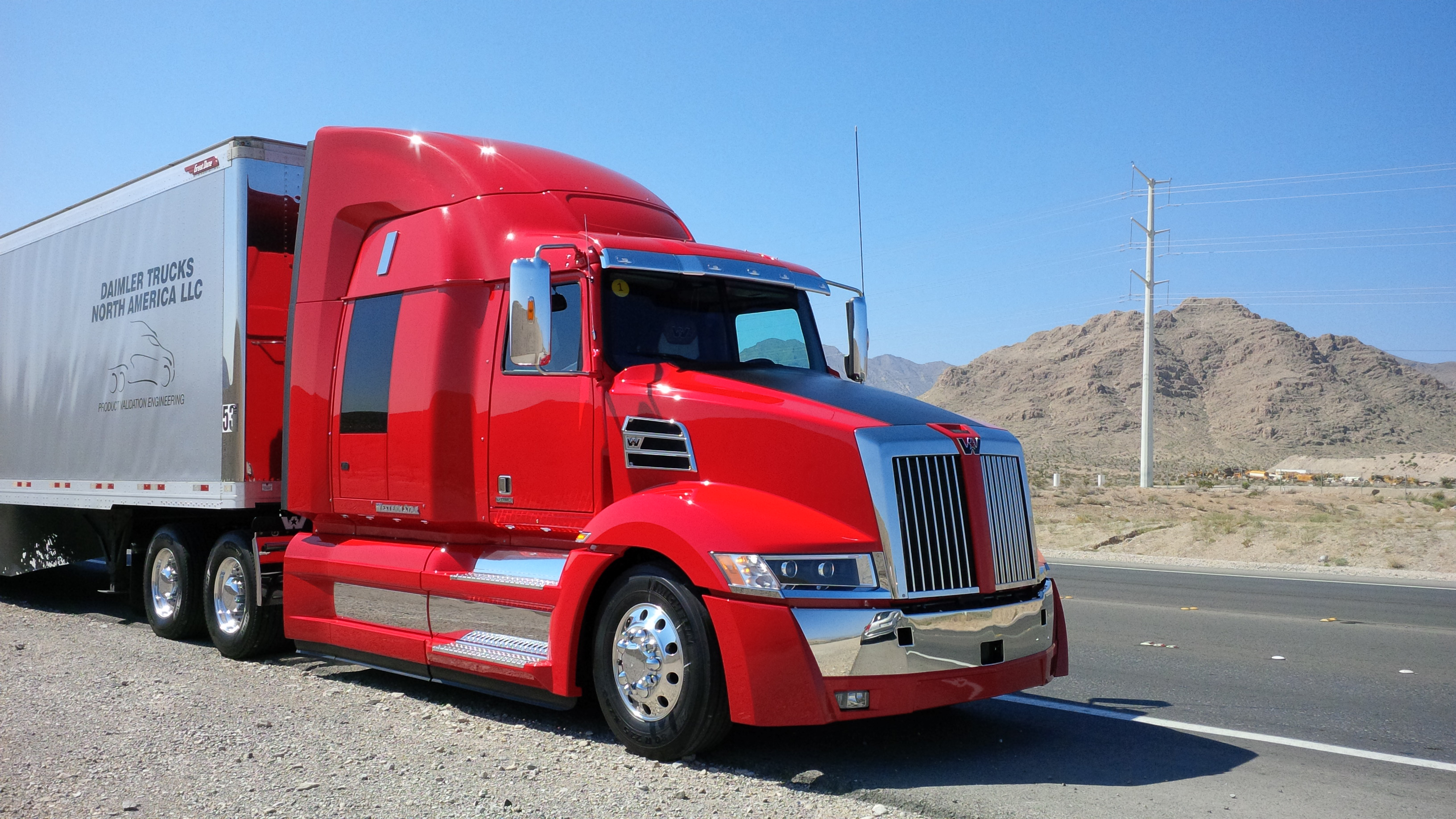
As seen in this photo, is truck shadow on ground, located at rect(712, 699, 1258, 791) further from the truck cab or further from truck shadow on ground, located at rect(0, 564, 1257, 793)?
the truck cab

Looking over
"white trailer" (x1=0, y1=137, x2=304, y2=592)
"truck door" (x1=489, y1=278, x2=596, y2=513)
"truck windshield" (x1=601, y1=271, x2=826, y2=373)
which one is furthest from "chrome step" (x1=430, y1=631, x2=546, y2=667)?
"white trailer" (x1=0, y1=137, x2=304, y2=592)

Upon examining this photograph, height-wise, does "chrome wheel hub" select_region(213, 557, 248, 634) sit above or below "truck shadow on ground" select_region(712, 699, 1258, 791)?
above

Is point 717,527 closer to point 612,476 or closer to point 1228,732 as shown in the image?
point 612,476

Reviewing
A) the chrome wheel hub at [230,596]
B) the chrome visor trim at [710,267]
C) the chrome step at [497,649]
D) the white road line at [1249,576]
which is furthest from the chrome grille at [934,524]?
the white road line at [1249,576]

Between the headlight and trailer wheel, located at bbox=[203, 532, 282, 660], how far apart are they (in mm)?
4925

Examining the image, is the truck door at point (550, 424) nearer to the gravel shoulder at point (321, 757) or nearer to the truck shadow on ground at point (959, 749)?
the truck shadow on ground at point (959, 749)

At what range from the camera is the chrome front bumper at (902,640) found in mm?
5188

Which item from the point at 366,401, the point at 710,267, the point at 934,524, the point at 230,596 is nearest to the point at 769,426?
the point at 934,524

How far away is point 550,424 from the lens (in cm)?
650

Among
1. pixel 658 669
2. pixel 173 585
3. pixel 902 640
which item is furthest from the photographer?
pixel 173 585

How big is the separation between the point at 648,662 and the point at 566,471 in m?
1.25

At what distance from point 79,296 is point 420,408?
5.84m

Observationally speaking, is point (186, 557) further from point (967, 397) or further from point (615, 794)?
point (967, 397)

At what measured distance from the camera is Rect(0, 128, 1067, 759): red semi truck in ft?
17.6
